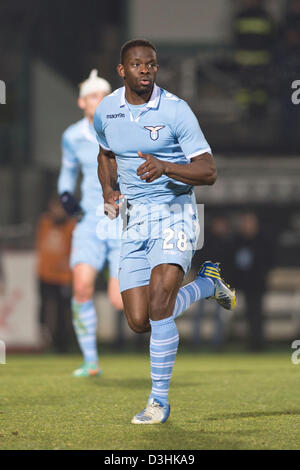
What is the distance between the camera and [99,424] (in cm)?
612

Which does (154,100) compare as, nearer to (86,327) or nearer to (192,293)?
(192,293)

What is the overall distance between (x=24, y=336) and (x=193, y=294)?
25.6ft

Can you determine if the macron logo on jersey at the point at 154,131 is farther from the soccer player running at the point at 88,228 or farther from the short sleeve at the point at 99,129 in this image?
the soccer player running at the point at 88,228

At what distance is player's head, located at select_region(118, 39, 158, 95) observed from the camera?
633 centimetres

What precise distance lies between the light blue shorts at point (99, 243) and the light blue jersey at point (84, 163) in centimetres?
13

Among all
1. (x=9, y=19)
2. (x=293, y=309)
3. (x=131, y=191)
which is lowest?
(x=293, y=309)

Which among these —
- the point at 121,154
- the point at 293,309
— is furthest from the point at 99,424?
the point at 293,309

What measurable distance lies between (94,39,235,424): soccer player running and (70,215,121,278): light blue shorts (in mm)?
2478

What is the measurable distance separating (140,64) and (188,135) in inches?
20.9

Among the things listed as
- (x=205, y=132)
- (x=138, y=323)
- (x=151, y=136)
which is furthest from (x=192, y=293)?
(x=205, y=132)

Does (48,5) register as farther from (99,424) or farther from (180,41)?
(99,424)

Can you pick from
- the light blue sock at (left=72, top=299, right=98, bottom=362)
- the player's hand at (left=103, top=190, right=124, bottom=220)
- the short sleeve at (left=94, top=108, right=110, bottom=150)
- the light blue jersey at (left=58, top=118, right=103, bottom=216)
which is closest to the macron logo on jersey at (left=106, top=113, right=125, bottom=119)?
the short sleeve at (left=94, top=108, right=110, bottom=150)

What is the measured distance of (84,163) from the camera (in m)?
9.42

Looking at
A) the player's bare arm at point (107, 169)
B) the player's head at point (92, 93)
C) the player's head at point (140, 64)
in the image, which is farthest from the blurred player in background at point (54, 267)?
the player's head at point (140, 64)
